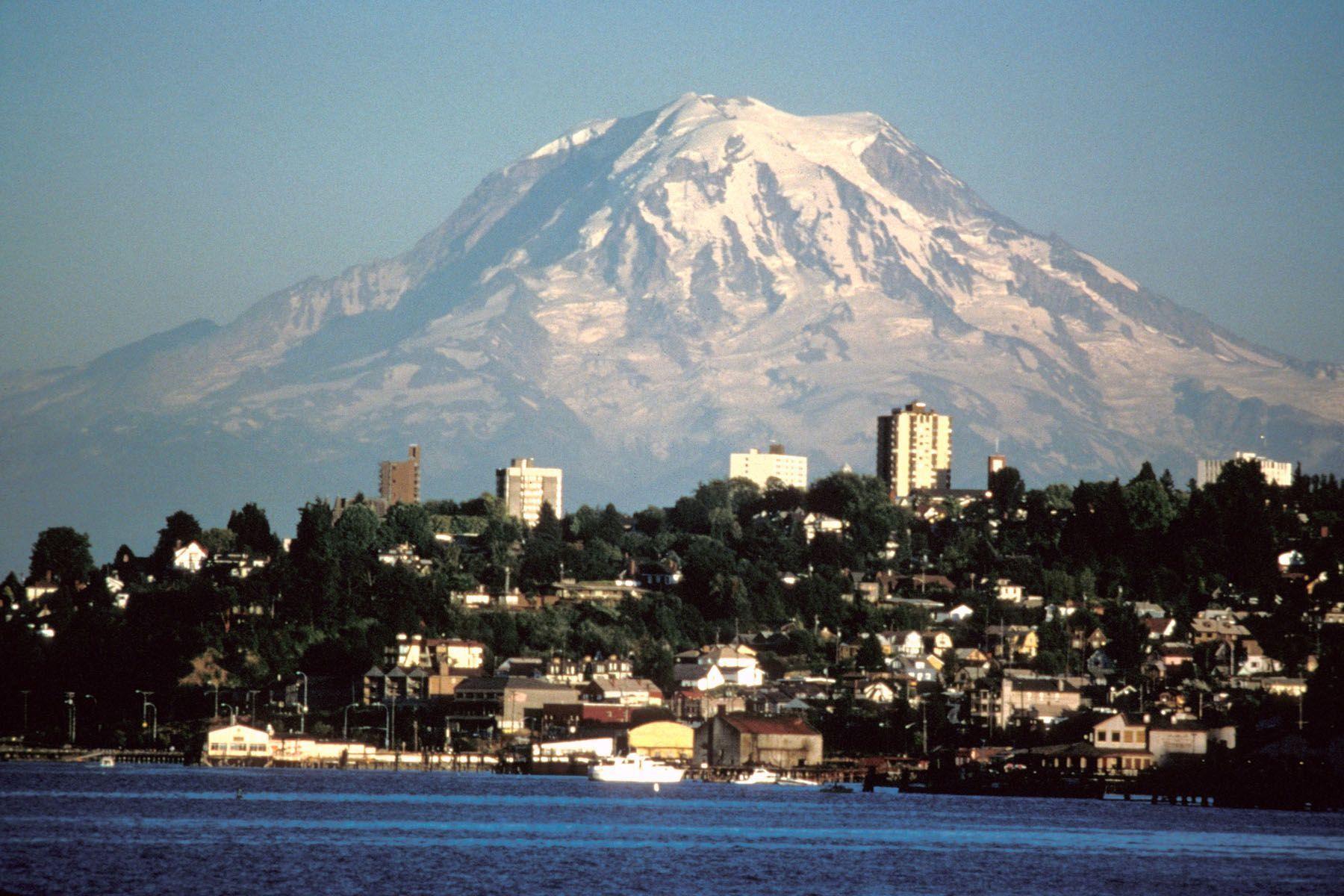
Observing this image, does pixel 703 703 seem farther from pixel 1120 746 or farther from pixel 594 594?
pixel 1120 746

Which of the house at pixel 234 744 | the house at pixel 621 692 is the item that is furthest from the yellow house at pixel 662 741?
the house at pixel 234 744

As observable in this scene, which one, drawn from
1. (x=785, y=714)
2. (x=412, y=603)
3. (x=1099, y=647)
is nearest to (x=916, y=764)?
(x=785, y=714)

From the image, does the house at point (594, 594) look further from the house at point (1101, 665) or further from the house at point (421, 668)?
the house at point (1101, 665)

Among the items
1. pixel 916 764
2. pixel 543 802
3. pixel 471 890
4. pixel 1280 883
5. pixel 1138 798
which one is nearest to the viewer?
pixel 471 890

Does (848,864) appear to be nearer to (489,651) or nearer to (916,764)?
(916,764)

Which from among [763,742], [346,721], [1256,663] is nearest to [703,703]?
[763,742]

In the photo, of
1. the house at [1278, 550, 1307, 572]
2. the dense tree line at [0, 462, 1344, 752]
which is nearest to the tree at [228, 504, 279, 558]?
the dense tree line at [0, 462, 1344, 752]

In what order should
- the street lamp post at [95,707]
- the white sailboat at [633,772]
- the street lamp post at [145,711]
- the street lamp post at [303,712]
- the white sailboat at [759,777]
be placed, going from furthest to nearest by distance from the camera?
the street lamp post at [95,707] < the street lamp post at [145,711] < the street lamp post at [303,712] < the white sailboat at [759,777] < the white sailboat at [633,772]
